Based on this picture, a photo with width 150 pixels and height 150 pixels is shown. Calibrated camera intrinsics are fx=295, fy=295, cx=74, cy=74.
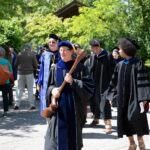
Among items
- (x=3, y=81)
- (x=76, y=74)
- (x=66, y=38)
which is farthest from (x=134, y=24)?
(x=76, y=74)

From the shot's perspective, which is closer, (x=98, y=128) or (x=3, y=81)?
(x=98, y=128)

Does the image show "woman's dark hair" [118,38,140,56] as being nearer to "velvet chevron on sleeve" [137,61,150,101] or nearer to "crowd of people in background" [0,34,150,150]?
"crowd of people in background" [0,34,150,150]

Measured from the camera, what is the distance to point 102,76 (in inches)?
261

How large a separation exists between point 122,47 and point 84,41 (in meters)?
11.4

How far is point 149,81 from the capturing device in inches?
184

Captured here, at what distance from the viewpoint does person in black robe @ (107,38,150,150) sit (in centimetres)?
457

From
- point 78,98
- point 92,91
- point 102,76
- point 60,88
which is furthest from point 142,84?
point 102,76

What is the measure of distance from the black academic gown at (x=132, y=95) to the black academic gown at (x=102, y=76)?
5.54ft

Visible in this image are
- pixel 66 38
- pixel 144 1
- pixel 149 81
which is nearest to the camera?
pixel 149 81

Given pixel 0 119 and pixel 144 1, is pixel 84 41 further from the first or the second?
pixel 0 119

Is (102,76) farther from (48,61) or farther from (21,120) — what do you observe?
(21,120)

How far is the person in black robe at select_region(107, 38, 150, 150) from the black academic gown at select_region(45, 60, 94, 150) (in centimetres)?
98

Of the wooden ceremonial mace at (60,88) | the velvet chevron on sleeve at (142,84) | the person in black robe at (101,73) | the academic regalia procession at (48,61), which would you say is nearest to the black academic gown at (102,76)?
the person in black robe at (101,73)

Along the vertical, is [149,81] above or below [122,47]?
below
